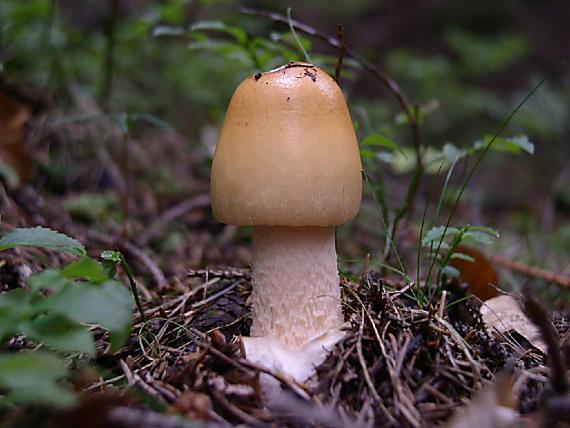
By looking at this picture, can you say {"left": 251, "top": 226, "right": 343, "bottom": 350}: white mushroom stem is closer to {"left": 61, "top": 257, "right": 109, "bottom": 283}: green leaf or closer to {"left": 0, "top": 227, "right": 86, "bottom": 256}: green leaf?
{"left": 0, "top": 227, "right": 86, "bottom": 256}: green leaf

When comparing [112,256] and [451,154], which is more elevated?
[451,154]

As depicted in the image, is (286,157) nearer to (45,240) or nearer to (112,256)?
(112,256)

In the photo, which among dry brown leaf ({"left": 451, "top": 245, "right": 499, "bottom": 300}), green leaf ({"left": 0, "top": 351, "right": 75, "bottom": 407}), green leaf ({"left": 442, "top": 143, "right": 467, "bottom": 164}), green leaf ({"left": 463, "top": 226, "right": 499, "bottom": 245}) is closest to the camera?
green leaf ({"left": 0, "top": 351, "right": 75, "bottom": 407})

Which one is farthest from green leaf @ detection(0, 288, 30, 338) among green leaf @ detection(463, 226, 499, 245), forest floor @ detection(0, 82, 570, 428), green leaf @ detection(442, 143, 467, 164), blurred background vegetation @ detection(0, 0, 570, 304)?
green leaf @ detection(442, 143, 467, 164)

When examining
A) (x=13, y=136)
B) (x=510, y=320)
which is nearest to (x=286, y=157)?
(x=510, y=320)

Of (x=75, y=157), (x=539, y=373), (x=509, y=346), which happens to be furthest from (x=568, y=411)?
(x=75, y=157)

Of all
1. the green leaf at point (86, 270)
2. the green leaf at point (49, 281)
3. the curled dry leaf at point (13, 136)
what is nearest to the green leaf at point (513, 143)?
the green leaf at point (86, 270)

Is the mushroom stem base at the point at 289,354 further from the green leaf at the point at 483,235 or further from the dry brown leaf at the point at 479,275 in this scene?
the dry brown leaf at the point at 479,275
